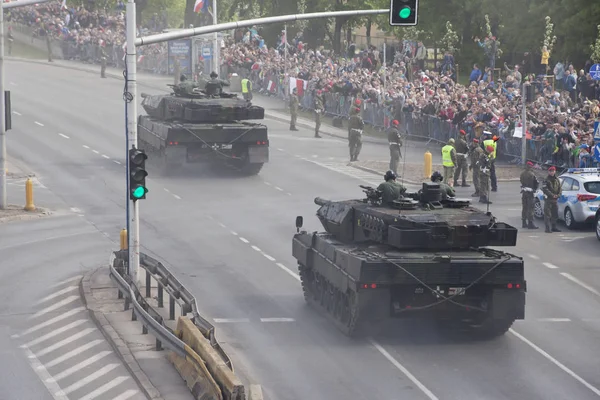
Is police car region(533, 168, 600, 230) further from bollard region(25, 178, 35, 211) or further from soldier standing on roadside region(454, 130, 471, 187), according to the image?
bollard region(25, 178, 35, 211)

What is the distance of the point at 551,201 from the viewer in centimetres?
3306

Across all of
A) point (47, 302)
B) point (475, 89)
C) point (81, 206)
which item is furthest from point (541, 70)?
point (47, 302)

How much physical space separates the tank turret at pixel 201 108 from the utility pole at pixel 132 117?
661 inches

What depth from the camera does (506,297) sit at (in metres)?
21.5

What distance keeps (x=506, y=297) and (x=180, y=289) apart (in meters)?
5.48

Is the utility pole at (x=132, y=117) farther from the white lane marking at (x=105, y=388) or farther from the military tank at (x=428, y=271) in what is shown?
the white lane marking at (x=105, y=388)

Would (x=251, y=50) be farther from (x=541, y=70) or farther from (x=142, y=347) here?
(x=142, y=347)

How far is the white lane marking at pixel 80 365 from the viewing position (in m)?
19.9

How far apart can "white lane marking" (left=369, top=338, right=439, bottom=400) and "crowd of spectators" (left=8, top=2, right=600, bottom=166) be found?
1649 centimetres

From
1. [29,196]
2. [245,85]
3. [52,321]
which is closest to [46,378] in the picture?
[52,321]

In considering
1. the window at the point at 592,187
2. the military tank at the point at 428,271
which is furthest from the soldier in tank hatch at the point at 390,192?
the window at the point at 592,187

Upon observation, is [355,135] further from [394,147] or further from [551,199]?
[551,199]

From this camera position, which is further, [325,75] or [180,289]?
[325,75]

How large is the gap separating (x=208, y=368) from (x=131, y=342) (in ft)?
12.7
